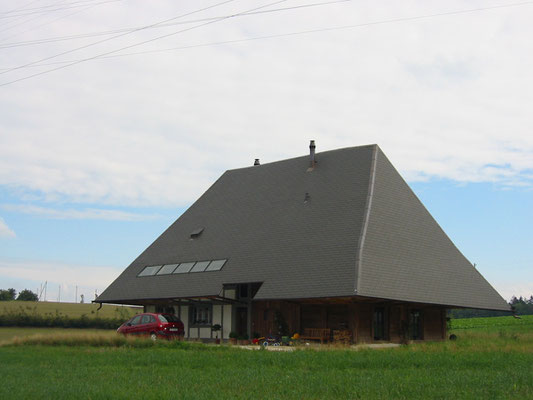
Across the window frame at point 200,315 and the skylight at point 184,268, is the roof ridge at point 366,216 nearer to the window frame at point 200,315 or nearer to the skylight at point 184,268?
the skylight at point 184,268

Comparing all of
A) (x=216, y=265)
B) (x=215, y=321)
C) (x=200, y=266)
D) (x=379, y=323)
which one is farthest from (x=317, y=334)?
(x=200, y=266)

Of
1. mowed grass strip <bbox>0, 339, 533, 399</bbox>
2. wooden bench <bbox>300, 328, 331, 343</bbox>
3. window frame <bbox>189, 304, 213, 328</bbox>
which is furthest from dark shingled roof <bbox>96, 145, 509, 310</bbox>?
mowed grass strip <bbox>0, 339, 533, 399</bbox>

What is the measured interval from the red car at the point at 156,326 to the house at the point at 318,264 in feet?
7.74

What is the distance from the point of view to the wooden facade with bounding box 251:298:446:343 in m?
28.8

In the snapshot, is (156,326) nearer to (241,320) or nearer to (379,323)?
(241,320)

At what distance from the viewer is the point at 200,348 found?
24000mm

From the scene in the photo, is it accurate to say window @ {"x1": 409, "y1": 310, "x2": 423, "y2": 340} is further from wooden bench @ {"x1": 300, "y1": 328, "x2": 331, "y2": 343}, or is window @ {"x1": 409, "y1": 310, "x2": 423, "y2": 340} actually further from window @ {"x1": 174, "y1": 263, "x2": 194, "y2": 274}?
window @ {"x1": 174, "y1": 263, "x2": 194, "y2": 274}

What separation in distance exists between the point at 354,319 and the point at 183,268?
1150cm

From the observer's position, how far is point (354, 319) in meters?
28.0

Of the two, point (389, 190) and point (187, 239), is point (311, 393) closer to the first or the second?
point (389, 190)

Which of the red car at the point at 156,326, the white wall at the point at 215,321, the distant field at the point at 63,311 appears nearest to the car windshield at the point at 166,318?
the red car at the point at 156,326

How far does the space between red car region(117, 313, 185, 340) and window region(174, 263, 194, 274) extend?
498 centimetres

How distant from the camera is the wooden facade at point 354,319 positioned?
2878cm

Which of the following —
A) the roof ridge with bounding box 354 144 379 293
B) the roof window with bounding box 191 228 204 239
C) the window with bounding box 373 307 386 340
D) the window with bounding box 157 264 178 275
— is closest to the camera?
the roof ridge with bounding box 354 144 379 293
